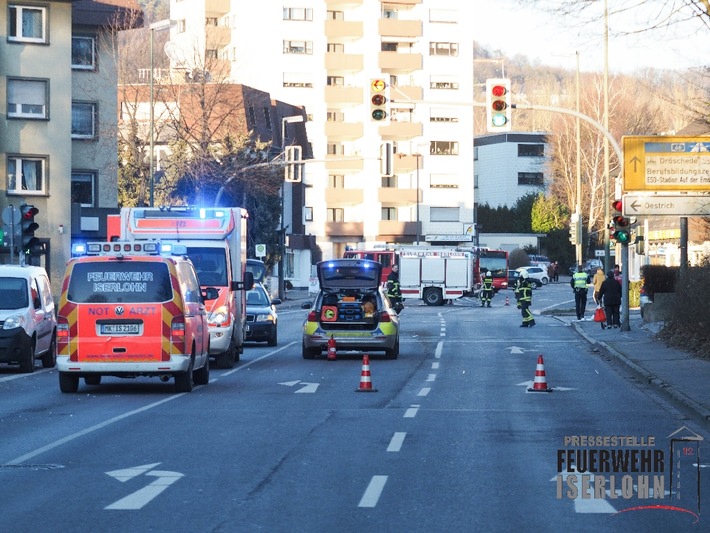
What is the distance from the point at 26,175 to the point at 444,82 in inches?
2218

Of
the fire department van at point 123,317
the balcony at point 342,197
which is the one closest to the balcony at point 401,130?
the balcony at point 342,197

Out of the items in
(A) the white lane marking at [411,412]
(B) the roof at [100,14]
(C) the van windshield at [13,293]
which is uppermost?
(B) the roof at [100,14]

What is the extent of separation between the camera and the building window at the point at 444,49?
103125 millimetres

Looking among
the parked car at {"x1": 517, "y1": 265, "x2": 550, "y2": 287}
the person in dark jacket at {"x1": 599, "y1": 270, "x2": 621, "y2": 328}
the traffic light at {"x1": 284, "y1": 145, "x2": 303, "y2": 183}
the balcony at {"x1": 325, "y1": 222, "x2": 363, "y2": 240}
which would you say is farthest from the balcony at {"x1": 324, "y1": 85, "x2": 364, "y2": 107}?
the person in dark jacket at {"x1": 599, "y1": 270, "x2": 621, "y2": 328}

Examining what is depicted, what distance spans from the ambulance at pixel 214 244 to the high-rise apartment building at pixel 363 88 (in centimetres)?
7308

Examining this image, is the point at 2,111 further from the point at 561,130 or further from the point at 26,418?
the point at 561,130

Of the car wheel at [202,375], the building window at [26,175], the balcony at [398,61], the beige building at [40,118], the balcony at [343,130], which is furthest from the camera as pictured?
the balcony at [398,61]

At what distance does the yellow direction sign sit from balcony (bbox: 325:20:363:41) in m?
69.4

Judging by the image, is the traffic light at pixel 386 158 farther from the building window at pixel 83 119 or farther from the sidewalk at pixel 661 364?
the building window at pixel 83 119

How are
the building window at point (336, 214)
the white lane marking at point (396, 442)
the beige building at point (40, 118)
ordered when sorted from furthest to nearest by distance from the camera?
1. the building window at point (336, 214)
2. the beige building at point (40, 118)
3. the white lane marking at point (396, 442)

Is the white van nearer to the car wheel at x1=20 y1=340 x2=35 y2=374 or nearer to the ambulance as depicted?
the car wheel at x1=20 y1=340 x2=35 y2=374

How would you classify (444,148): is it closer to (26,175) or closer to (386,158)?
(26,175)

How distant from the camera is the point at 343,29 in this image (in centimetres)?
10069

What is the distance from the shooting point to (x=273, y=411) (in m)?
17.2
